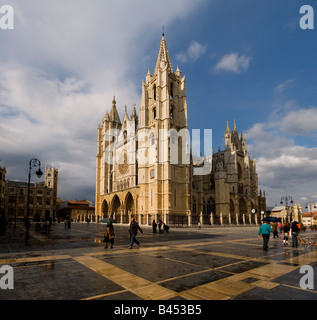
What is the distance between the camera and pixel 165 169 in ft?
128

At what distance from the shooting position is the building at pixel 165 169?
39.8m

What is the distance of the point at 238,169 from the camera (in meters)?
63.4

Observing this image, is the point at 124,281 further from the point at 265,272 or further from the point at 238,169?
the point at 238,169

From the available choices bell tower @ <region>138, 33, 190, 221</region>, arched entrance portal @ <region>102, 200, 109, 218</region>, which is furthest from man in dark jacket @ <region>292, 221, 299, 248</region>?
arched entrance portal @ <region>102, 200, 109, 218</region>

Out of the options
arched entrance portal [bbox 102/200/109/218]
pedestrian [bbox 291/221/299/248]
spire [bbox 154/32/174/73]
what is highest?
spire [bbox 154/32/174/73]

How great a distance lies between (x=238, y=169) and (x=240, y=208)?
10.9m

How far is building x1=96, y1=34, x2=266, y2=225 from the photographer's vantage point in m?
39.8

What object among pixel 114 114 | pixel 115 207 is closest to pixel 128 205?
pixel 115 207

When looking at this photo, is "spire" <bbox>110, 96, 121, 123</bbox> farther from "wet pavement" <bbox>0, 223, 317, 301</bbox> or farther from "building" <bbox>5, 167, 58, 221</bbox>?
"wet pavement" <bbox>0, 223, 317, 301</bbox>

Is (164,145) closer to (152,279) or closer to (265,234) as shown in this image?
(265,234)

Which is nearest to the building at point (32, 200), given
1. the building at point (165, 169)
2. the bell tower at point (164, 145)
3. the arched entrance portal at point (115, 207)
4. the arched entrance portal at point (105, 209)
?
the arched entrance portal at point (105, 209)

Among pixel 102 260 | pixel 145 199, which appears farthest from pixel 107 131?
pixel 102 260

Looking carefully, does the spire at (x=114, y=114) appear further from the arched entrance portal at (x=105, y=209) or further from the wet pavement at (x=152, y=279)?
the wet pavement at (x=152, y=279)
